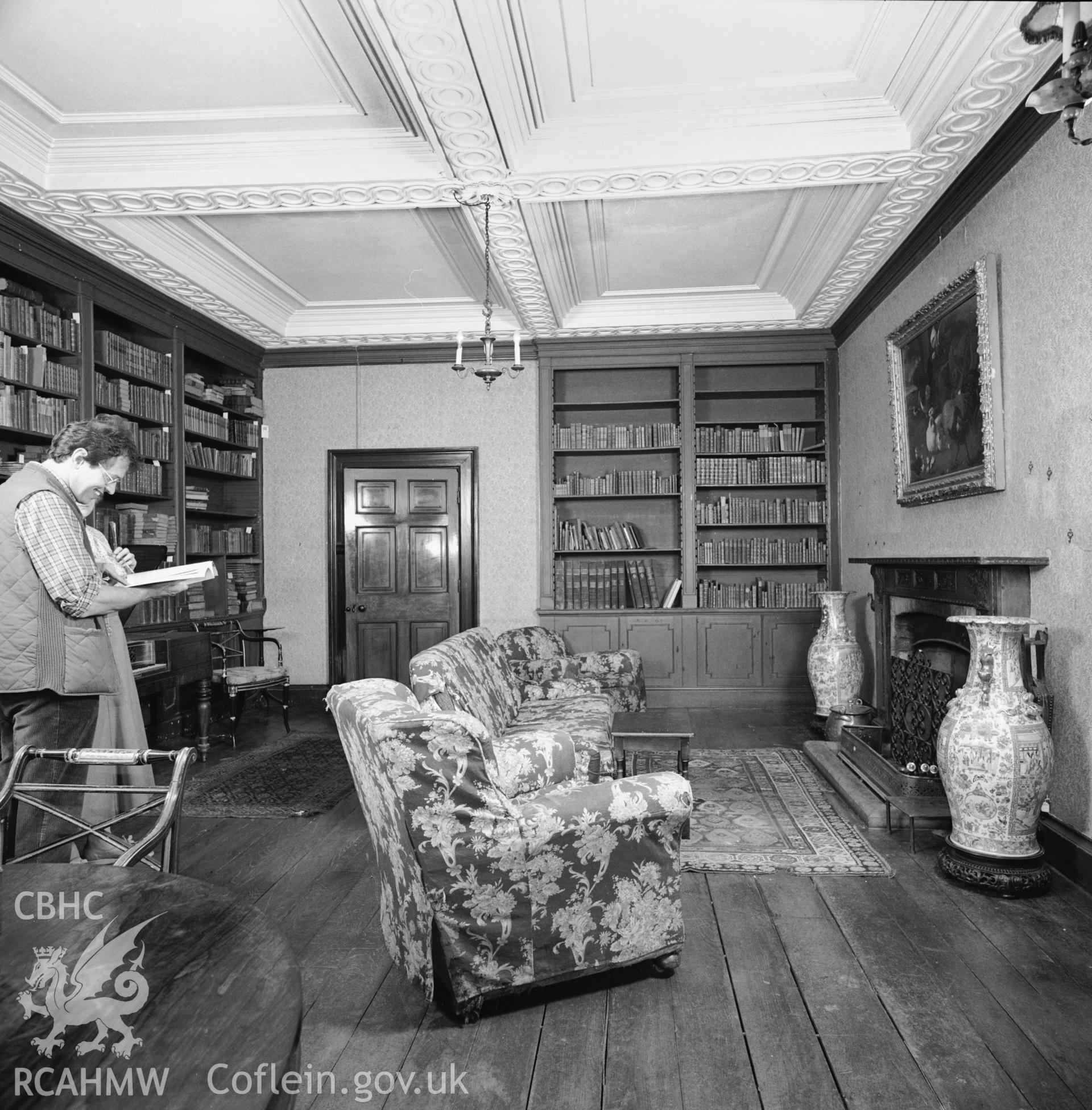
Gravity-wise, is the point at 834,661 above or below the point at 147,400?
below

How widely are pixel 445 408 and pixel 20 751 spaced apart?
562 centimetres

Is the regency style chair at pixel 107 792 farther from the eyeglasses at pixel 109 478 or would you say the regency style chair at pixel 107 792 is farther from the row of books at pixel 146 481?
the row of books at pixel 146 481

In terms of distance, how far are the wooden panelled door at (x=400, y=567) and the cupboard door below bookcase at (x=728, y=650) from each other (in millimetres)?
2043

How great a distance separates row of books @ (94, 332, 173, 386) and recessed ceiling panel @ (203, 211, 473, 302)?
0.96 m

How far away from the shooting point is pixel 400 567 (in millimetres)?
7059

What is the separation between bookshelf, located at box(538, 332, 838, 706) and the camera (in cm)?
668

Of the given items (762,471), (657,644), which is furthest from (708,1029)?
Result: (762,471)

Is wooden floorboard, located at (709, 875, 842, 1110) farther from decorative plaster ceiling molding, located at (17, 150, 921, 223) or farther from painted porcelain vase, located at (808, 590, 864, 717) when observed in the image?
decorative plaster ceiling molding, located at (17, 150, 921, 223)

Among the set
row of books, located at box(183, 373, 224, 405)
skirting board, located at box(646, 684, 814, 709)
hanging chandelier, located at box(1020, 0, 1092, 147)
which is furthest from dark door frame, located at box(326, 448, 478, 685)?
hanging chandelier, located at box(1020, 0, 1092, 147)

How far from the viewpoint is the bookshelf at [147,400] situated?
444 cm

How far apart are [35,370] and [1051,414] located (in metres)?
4.93

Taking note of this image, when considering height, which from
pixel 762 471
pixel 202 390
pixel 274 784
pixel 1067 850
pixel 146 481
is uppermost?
pixel 202 390

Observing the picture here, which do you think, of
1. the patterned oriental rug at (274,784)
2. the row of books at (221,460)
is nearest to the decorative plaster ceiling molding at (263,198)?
the row of books at (221,460)

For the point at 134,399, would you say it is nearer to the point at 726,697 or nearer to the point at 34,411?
the point at 34,411
